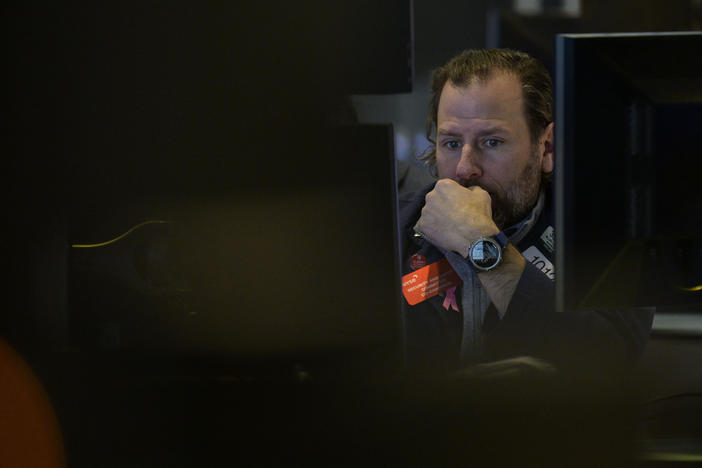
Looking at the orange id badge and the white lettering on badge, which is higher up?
the white lettering on badge

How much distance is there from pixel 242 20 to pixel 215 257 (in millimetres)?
342

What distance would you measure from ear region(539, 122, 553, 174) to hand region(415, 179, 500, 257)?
0.11m

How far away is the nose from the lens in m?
1.22

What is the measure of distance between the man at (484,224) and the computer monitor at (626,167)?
0.59 ft

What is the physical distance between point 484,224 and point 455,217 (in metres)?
0.05

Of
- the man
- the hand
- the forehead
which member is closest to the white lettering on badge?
the man

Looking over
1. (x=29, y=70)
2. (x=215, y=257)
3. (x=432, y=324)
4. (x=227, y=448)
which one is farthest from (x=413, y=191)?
(x=29, y=70)

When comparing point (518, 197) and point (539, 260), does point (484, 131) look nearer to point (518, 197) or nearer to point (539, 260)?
point (518, 197)

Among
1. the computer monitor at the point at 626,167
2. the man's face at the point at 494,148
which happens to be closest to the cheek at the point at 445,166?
the man's face at the point at 494,148

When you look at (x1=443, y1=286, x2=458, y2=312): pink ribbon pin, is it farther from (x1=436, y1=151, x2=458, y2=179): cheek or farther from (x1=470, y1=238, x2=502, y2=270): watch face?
(x1=436, y1=151, x2=458, y2=179): cheek

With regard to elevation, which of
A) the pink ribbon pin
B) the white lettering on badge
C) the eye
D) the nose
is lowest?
the pink ribbon pin

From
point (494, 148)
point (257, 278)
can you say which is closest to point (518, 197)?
point (494, 148)

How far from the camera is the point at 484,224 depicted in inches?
46.4

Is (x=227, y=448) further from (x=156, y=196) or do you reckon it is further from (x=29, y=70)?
(x=29, y=70)
